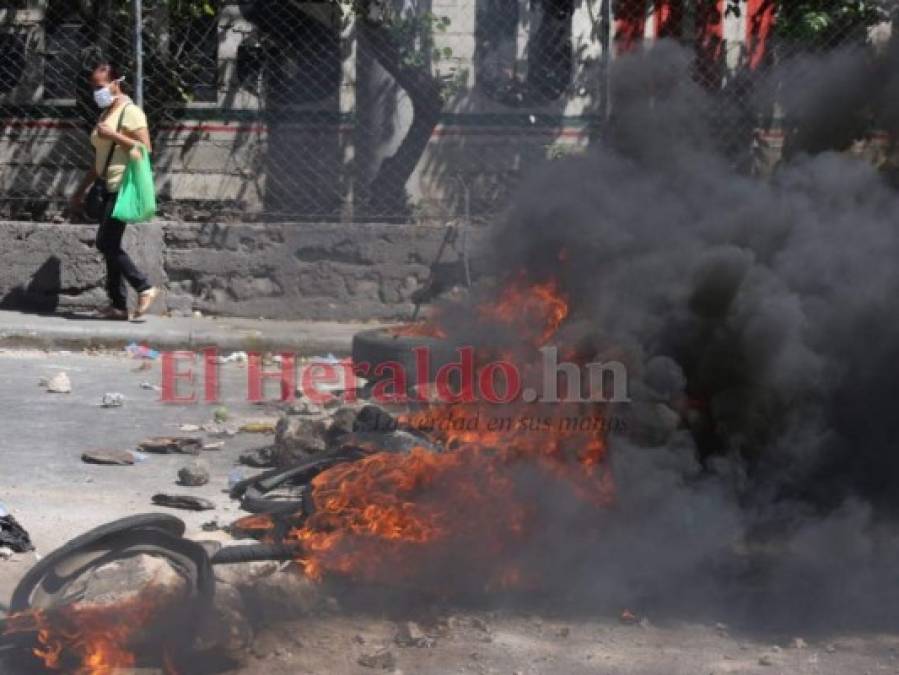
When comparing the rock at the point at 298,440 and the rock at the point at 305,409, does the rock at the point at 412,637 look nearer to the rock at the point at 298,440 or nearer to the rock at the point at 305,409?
the rock at the point at 298,440

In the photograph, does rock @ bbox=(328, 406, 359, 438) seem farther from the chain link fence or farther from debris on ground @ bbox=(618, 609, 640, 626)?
the chain link fence

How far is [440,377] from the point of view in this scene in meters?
7.11

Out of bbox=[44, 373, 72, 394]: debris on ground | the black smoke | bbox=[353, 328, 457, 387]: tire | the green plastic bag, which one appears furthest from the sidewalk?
the black smoke

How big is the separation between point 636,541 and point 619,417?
0.56m

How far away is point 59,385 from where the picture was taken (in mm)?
7949

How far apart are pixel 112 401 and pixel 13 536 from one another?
8.25 ft

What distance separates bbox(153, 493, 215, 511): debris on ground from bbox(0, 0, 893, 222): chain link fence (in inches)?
174

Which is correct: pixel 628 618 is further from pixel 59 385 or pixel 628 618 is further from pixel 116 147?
pixel 116 147

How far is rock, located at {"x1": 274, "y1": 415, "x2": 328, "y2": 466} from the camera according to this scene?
6.26m

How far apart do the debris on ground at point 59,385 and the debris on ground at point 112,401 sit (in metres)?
0.36

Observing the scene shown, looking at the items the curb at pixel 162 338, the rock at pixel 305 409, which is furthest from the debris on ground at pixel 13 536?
the curb at pixel 162 338

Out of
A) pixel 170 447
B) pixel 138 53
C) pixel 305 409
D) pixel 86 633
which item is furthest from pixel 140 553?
pixel 138 53

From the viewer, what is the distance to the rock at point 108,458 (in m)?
6.45

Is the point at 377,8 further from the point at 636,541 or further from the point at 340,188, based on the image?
the point at 636,541
